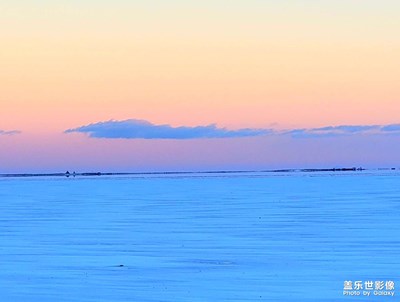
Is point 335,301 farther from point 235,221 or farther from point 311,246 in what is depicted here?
point 235,221

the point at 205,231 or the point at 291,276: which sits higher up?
the point at 205,231

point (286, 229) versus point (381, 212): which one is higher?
point (381, 212)

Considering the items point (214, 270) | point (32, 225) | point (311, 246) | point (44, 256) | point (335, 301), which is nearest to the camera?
point (335, 301)

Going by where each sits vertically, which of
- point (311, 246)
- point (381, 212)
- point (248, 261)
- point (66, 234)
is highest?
point (381, 212)

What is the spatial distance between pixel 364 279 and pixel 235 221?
1754 centimetres

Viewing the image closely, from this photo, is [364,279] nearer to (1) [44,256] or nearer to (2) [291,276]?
(2) [291,276]

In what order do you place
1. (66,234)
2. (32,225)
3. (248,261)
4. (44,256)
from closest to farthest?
(248,261) → (44,256) → (66,234) → (32,225)

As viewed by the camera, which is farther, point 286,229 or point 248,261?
point 286,229

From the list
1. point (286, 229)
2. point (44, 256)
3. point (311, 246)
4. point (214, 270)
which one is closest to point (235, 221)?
point (286, 229)

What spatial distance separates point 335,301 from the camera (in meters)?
17.3

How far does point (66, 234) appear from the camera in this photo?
31.9 metres

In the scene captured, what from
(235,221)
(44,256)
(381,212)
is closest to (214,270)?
(44,256)

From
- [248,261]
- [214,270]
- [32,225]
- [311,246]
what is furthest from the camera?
[32,225]

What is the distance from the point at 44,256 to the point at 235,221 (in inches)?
529
